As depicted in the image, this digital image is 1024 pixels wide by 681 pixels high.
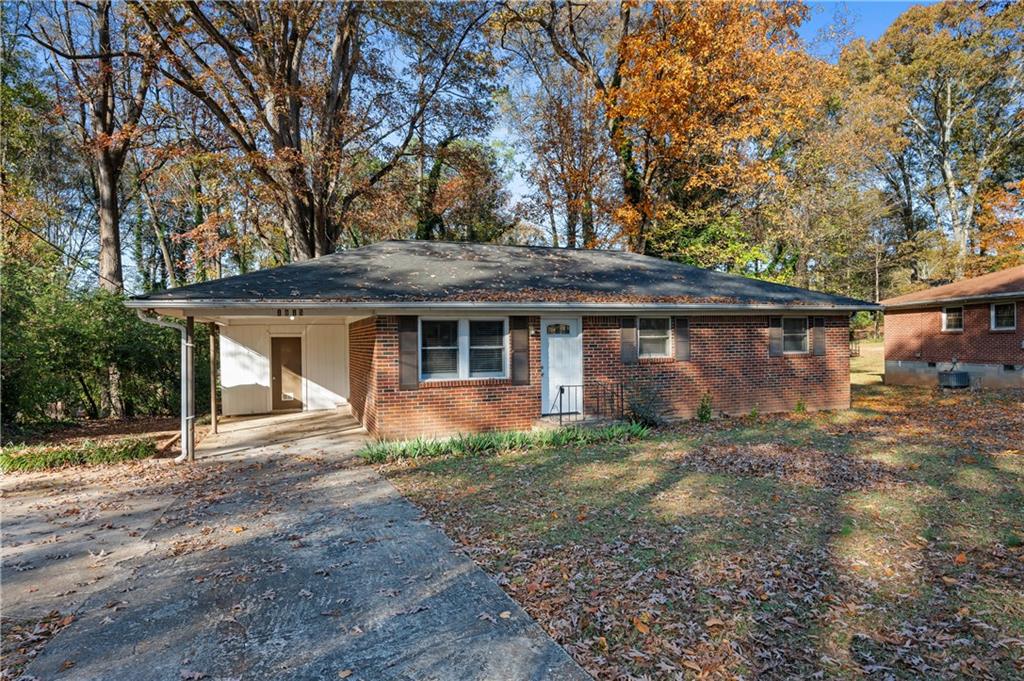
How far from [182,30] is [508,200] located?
15527mm

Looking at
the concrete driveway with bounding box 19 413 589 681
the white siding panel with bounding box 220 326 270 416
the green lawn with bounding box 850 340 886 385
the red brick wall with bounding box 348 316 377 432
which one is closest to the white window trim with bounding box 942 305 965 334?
the green lawn with bounding box 850 340 886 385

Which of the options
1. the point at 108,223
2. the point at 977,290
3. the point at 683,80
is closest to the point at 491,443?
the point at 683,80

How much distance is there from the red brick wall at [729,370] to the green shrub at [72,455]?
8.62 metres

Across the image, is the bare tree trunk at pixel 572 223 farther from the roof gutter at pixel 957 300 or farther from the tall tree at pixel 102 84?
the tall tree at pixel 102 84

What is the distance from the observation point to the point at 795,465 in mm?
7332

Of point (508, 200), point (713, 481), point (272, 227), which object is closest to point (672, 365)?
point (713, 481)

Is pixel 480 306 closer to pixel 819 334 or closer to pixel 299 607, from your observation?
pixel 299 607

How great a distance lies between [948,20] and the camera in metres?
25.7

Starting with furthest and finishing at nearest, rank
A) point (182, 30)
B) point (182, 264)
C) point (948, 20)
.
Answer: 1. point (948, 20)
2. point (182, 264)
3. point (182, 30)

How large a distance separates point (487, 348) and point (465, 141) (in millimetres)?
18742

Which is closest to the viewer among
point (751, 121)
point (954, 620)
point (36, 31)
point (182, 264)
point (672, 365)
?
point (954, 620)

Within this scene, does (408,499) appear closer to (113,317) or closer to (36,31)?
(113,317)

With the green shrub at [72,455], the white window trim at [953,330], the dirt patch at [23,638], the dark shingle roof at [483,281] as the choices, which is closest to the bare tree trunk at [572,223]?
the dark shingle roof at [483,281]

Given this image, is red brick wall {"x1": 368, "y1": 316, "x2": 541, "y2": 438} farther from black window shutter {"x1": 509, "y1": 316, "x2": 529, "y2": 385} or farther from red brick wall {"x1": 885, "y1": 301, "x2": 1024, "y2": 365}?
red brick wall {"x1": 885, "y1": 301, "x2": 1024, "y2": 365}
